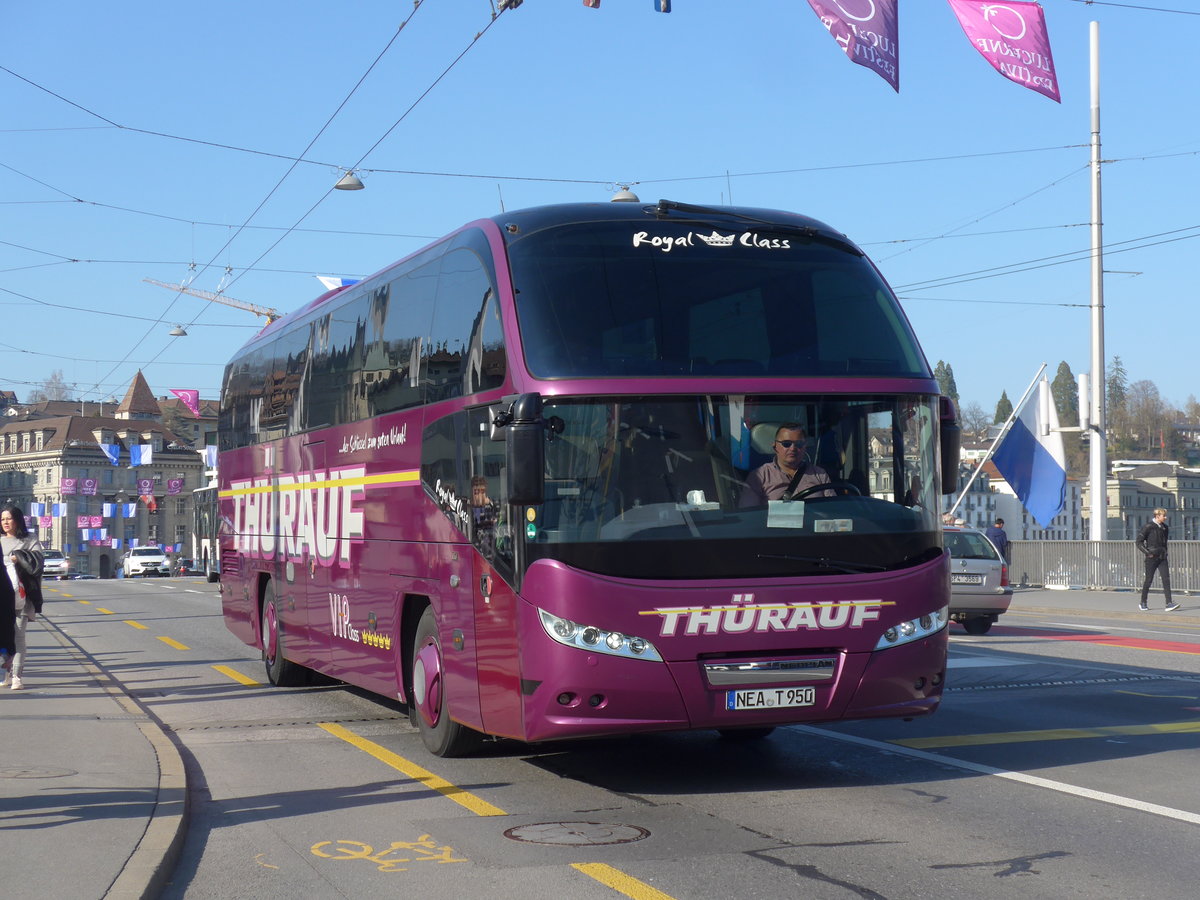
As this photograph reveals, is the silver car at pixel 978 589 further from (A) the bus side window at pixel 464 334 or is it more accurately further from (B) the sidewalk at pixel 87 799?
(A) the bus side window at pixel 464 334

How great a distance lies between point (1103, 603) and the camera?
30.5m

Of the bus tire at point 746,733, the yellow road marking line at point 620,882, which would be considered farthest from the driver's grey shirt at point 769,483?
the bus tire at point 746,733

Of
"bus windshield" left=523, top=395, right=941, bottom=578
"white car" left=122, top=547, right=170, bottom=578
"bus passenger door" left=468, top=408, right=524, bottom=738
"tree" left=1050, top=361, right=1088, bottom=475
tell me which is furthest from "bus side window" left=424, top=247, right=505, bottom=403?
"tree" left=1050, top=361, right=1088, bottom=475

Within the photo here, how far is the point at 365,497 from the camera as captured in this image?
1205 cm

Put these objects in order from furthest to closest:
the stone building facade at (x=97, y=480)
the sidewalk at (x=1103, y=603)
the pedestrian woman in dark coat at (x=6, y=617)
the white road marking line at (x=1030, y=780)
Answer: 1. the stone building facade at (x=97, y=480)
2. the sidewalk at (x=1103, y=603)
3. the pedestrian woman in dark coat at (x=6, y=617)
4. the white road marking line at (x=1030, y=780)

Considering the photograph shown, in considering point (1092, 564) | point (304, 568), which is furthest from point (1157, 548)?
point (304, 568)

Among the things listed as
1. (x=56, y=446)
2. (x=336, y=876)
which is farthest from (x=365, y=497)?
(x=56, y=446)

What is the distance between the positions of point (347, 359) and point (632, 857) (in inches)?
272

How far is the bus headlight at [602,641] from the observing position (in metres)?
8.35

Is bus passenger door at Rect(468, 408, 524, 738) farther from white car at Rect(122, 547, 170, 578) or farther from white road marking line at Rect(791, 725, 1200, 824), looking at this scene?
white car at Rect(122, 547, 170, 578)

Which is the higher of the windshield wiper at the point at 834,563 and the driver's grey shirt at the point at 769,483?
the driver's grey shirt at the point at 769,483

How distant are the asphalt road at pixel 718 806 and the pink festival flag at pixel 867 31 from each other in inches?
326

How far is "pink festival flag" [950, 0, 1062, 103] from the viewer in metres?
21.6

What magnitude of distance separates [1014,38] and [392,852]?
18.8 m
